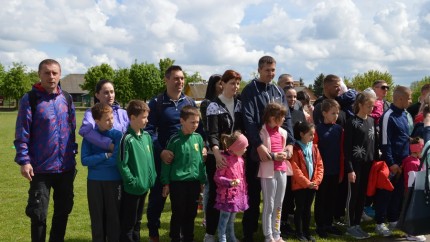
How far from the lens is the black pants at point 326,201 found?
6.80m

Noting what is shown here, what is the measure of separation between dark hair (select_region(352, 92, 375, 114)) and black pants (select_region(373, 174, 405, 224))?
51.6 inches

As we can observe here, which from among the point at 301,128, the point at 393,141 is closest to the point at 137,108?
the point at 301,128

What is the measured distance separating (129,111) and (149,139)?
422mm

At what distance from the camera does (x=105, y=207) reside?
526 centimetres

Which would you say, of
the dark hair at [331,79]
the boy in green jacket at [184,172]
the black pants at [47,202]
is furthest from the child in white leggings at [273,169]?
the black pants at [47,202]

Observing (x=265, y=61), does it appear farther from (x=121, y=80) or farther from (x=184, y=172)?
(x=121, y=80)

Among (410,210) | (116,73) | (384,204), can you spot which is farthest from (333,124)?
(116,73)

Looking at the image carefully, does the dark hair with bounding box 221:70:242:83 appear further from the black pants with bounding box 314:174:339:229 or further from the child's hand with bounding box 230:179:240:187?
the black pants with bounding box 314:174:339:229

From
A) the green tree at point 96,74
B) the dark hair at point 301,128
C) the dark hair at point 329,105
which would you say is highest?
the green tree at point 96,74

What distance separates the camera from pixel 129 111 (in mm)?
5379

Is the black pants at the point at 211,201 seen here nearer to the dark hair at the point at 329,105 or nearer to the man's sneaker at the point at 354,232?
the dark hair at the point at 329,105

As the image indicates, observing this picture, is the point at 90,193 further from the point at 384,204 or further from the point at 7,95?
the point at 7,95

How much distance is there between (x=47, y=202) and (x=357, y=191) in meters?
4.34

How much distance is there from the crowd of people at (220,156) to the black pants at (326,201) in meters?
0.02
